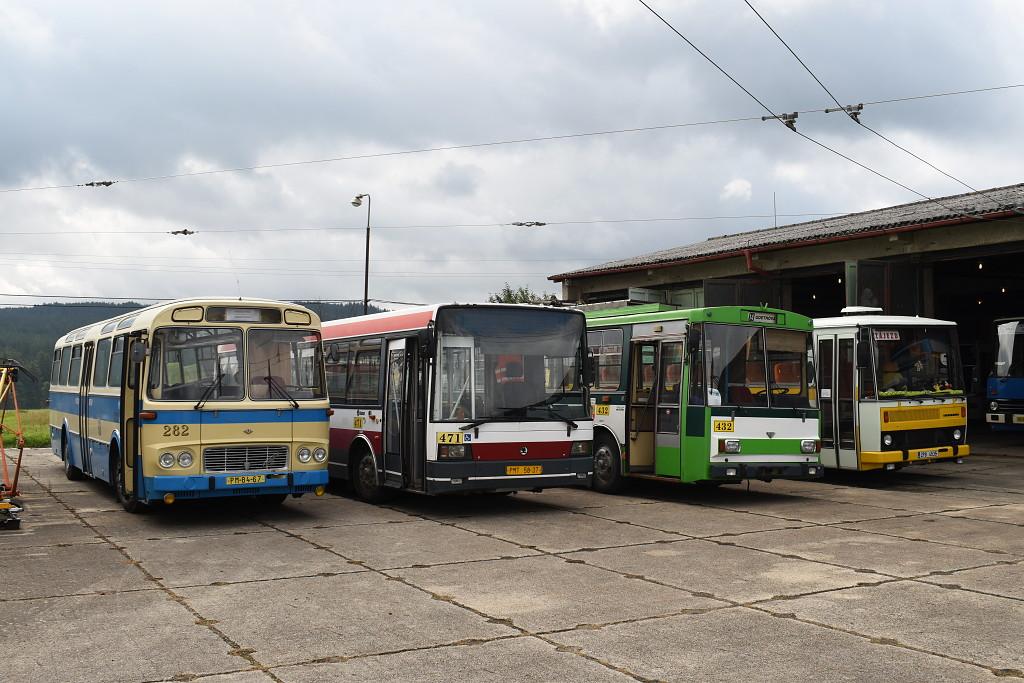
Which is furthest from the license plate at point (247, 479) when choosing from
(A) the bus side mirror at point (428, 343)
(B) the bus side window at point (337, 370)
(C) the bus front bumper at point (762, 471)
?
(C) the bus front bumper at point (762, 471)

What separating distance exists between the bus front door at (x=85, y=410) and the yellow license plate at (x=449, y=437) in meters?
6.13

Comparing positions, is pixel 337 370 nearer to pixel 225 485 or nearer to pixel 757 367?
pixel 225 485

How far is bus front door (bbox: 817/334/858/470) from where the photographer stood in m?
17.9

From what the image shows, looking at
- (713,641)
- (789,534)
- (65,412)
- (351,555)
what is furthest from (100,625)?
(65,412)

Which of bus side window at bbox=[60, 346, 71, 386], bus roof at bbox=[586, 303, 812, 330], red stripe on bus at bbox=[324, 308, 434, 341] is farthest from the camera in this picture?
bus side window at bbox=[60, 346, 71, 386]

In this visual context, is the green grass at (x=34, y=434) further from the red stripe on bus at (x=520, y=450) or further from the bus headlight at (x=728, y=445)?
the bus headlight at (x=728, y=445)

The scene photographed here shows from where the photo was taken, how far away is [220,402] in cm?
1294

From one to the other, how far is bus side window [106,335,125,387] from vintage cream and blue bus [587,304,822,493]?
22.9ft

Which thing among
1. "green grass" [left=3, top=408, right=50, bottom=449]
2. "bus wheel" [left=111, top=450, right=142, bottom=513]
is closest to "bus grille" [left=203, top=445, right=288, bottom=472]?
"bus wheel" [left=111, top=450, right=142, bottom=513]

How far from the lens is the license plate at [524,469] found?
1367cm

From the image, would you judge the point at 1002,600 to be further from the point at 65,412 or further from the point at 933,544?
the point at 65,412

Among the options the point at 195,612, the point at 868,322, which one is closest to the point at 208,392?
the point at 195,612

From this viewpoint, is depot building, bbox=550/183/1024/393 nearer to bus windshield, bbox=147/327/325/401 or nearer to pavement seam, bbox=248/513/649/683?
bus windshield, bbox=147/327/325/401

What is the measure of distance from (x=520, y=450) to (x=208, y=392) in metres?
3.87
